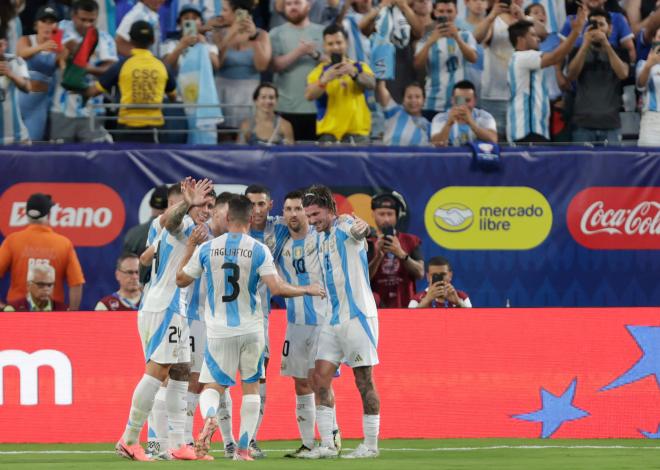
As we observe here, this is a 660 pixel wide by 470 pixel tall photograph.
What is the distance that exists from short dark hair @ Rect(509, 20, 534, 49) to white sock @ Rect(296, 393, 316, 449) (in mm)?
7153

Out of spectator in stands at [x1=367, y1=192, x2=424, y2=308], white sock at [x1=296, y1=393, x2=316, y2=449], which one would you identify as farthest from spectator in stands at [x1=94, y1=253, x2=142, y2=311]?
white sock at [x1=296, y1=393, x2=316, y2=449]

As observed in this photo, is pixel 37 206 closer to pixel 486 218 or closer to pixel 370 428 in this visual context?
pixel 486 218

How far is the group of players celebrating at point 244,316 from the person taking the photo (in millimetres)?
11523

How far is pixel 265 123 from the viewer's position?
685 inches

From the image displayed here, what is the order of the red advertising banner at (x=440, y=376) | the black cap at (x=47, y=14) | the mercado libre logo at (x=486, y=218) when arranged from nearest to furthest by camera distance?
1. the red advertising banner at (x=440, y=376)
2. the mercado libre logo at (x=486, y=218)
3. the black cap at (x=47, y=14)

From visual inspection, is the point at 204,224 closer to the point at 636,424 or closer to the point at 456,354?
the point at 456,354

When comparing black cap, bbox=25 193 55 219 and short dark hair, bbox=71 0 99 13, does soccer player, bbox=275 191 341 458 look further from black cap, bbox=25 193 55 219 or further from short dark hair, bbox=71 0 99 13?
short dark hair, bbox=71 0 99 13

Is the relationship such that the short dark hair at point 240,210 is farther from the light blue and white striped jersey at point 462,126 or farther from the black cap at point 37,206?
the light blue and white striped jersey at point 462,126

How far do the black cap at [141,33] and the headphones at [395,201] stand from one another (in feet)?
11.2

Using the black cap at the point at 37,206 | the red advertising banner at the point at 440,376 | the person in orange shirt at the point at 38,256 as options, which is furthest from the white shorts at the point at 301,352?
the black cap at the point at 37,206

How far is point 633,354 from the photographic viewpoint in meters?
14.7

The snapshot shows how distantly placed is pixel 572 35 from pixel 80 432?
26.8 feet

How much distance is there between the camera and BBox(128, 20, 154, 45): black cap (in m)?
17.1

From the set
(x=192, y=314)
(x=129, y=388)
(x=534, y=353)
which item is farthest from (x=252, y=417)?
(x=534, y=353)
